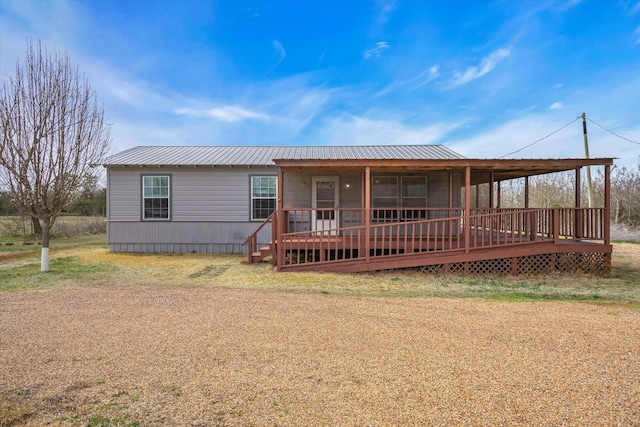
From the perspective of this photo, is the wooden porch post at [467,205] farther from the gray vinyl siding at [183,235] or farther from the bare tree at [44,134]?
the bare tree at [44,134]

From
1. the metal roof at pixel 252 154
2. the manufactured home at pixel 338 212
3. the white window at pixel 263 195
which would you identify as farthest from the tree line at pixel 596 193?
the white window at pixel 263 195

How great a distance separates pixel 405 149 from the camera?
13500 mm

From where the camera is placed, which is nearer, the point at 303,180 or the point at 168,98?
the point at 303,180

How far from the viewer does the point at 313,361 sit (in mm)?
3311

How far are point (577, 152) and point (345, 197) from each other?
23.6 m

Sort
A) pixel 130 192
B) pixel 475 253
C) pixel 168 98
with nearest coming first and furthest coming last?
1. pixel 475 253
2. pixel 130 192
3. pixel 168 98

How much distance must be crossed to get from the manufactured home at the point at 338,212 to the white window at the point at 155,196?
37mm

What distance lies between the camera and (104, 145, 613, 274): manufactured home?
852 centimetres

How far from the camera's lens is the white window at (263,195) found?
39.9 feet

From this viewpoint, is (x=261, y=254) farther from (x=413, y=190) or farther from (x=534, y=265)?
(x=534, y=265)

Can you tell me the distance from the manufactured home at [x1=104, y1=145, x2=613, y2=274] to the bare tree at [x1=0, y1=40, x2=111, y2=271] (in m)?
2.44

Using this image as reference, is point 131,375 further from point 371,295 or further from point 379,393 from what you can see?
point 371,295

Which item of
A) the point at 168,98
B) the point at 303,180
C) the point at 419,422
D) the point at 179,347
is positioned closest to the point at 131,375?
the point at 179,347

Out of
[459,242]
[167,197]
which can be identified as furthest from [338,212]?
[167,197]
